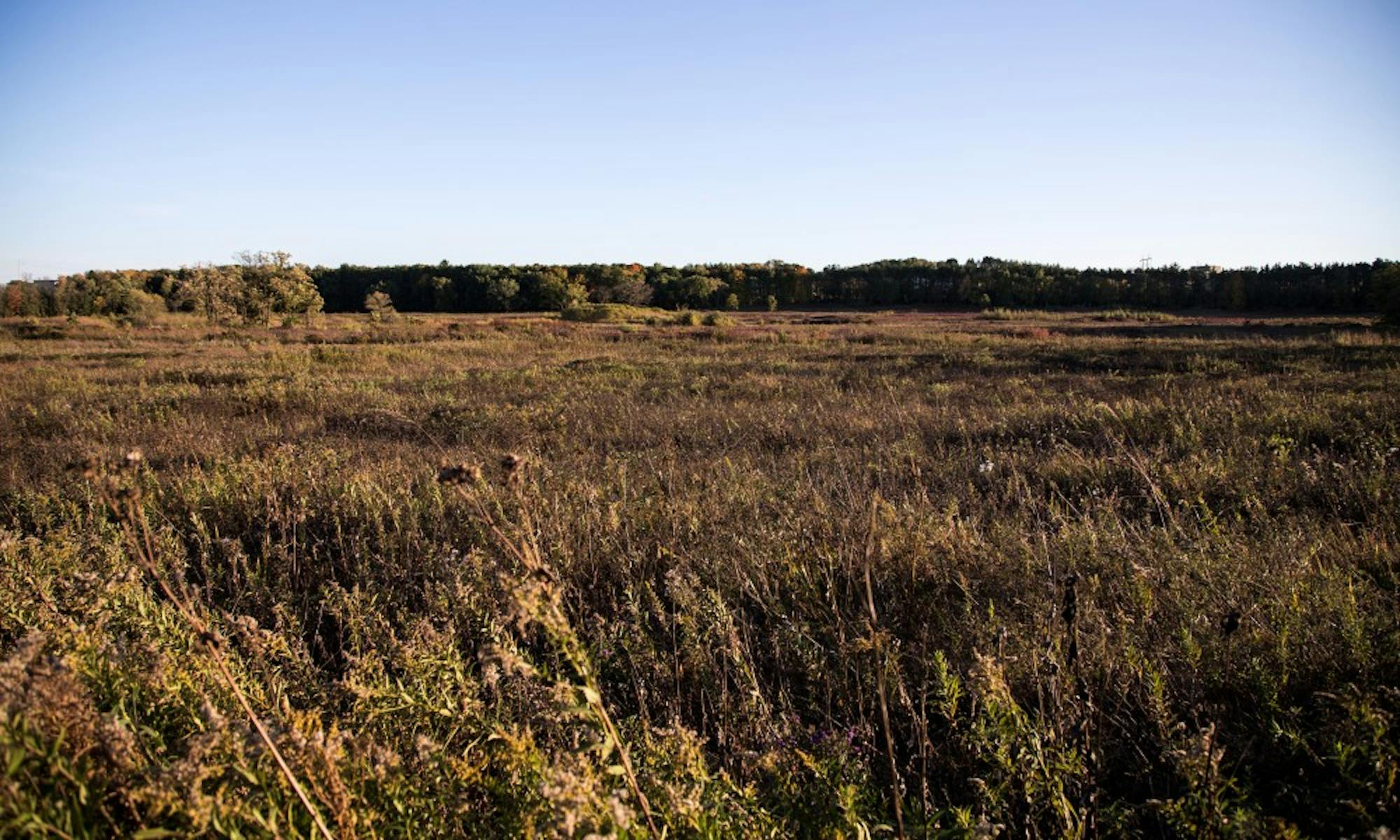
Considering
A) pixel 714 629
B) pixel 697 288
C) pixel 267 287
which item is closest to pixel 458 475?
pixel 714 629

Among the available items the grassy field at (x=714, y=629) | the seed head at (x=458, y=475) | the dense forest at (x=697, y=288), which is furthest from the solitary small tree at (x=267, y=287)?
the seed head at (x=458, y=475)

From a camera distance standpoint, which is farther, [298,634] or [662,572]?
[662,572]

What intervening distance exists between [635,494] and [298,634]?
2291 mm

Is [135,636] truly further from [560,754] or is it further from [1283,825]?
[1283,825]

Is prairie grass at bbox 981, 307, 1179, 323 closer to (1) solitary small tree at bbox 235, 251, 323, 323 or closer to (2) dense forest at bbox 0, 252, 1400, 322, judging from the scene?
(2) dense forest at bbox 0, 252, 1400, 322

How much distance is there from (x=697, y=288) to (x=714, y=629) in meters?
70.4

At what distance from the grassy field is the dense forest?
3310cm

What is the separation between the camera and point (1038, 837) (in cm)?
186

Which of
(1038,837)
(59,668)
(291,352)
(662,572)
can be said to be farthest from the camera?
(291,352)

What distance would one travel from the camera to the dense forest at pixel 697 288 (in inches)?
1558

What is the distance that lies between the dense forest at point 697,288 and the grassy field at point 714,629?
109 feet

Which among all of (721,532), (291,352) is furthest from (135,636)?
(291,352)

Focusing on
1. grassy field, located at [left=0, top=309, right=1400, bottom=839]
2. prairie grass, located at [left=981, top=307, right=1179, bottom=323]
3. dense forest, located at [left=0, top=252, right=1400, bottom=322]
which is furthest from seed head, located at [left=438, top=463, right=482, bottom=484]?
prairie grass, located at [left=981, top=307, right=1179, bottom=323]

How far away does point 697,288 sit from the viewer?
71.7 metres
